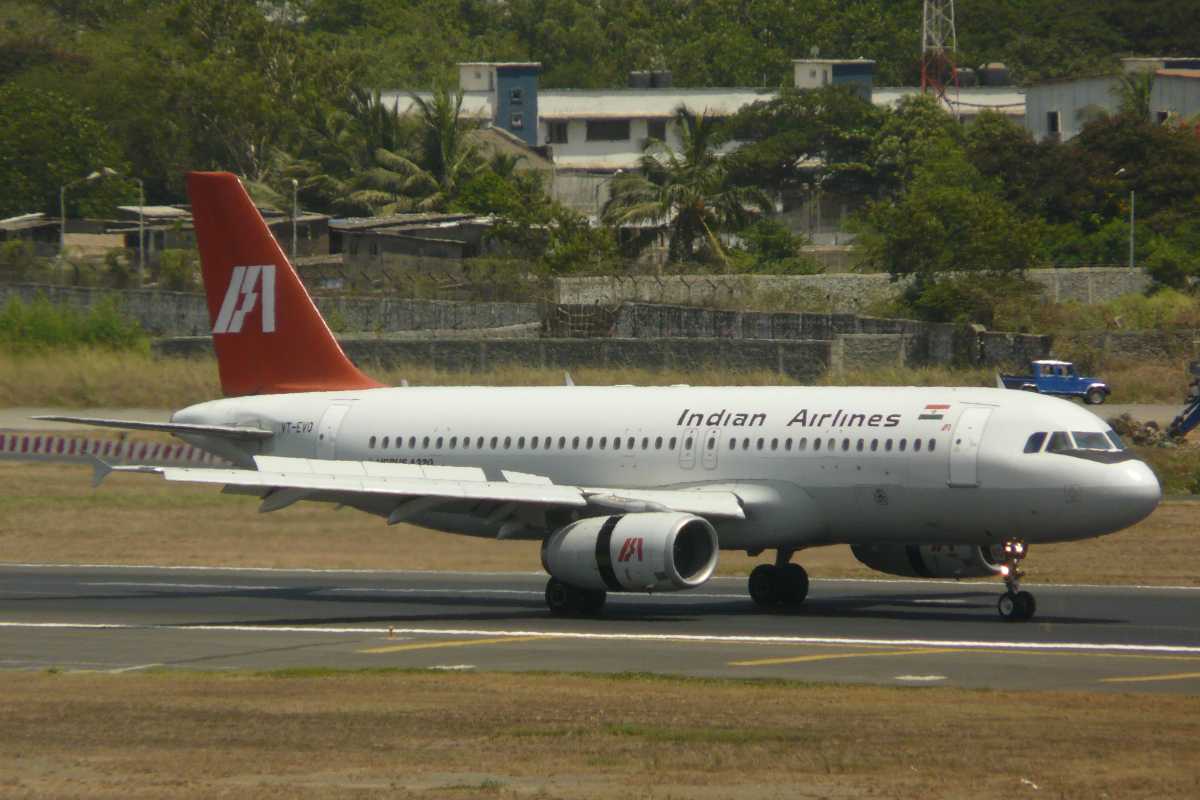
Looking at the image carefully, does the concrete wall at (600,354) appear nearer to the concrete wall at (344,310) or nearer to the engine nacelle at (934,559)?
the concrete wall at (344,310)

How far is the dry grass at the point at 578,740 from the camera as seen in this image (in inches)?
719

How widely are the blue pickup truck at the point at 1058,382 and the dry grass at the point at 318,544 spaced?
2335cm

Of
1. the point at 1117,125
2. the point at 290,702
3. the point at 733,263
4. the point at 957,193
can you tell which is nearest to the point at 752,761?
the point at 290,702

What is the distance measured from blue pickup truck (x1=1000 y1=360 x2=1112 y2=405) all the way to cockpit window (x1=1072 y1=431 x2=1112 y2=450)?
41328mm

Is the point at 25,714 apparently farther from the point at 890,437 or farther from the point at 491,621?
the point at 890,437

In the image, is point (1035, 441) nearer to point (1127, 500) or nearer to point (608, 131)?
point (1127, 500)

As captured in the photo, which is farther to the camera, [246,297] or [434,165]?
[434,165]

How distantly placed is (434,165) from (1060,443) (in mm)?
100254

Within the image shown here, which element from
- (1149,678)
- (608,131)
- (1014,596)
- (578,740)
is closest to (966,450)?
(1014,596)

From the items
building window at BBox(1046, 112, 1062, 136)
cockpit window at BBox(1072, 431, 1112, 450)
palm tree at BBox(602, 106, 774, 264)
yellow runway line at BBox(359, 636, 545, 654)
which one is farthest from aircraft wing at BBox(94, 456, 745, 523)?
building window at BBox(1046, 112, 1062, 136)

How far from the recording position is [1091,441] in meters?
33.0

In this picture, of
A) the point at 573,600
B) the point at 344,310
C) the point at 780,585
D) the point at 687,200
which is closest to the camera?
the point at 573,600

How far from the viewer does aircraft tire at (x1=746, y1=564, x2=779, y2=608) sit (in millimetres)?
36594

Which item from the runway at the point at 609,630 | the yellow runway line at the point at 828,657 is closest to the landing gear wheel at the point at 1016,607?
the runway at the point at 609,630
